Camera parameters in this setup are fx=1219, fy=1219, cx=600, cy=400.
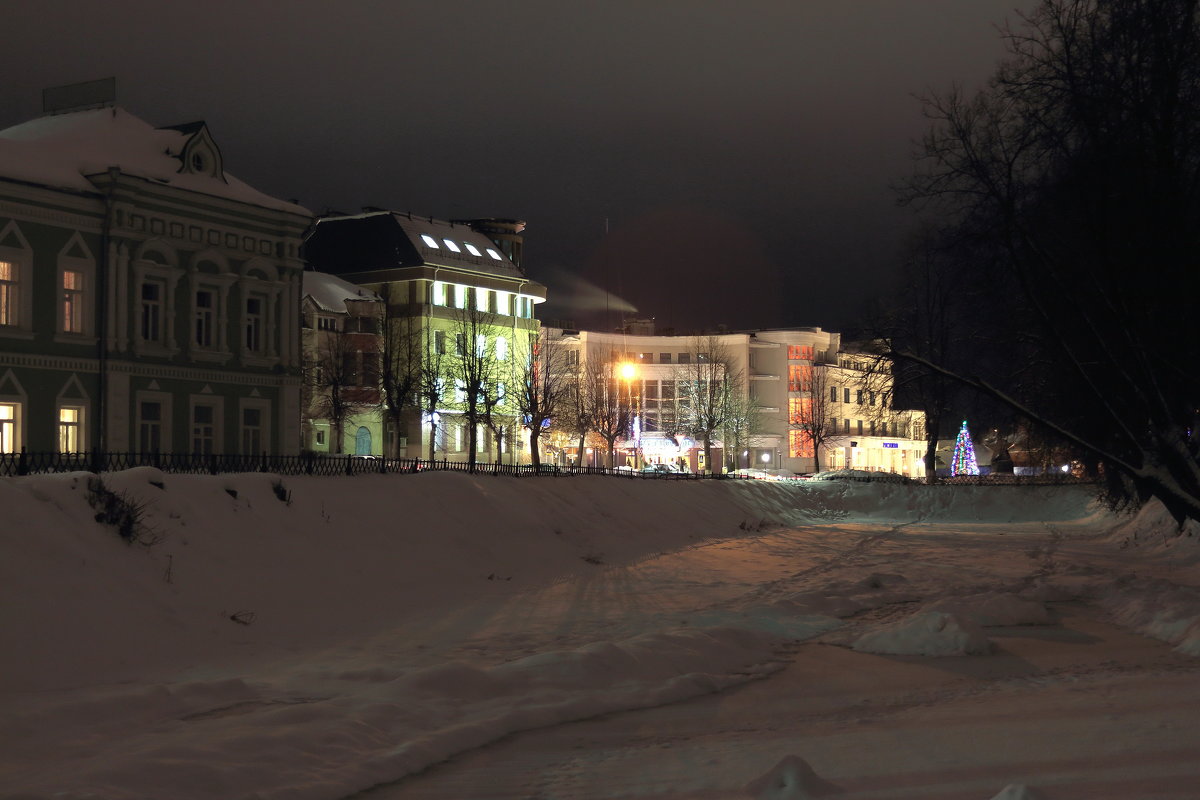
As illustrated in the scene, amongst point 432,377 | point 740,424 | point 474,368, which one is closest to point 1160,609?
point 432,377

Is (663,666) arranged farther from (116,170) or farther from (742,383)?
(742,383)

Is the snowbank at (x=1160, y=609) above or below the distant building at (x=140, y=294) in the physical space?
below

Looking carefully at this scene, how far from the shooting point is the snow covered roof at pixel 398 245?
262 feet

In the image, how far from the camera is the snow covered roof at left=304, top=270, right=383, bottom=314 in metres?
71.3

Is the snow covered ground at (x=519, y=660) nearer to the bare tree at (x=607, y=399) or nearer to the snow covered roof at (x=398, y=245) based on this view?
the snow covered roof at (x=398, y=245)

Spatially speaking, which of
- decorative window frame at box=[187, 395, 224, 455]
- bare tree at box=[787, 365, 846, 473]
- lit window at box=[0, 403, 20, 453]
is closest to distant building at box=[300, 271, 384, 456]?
decorative window frame at box=[187, 395, 224, 455]

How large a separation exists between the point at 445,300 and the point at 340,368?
1401 centimetres

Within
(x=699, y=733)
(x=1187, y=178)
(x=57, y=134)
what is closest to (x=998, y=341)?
(x=1187, y=178)

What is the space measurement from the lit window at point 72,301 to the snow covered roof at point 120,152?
266 cm

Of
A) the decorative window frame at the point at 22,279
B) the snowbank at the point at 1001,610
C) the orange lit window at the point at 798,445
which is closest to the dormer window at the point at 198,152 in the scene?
the decorative window frame at the point at 22,279

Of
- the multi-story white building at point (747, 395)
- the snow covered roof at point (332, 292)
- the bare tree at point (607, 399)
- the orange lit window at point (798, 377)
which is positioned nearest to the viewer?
the snow covered roof at point (332, 292)

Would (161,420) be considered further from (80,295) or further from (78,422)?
(80,295)

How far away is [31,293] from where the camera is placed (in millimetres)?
35406

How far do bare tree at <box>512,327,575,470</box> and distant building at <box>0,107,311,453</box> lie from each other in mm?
24801
